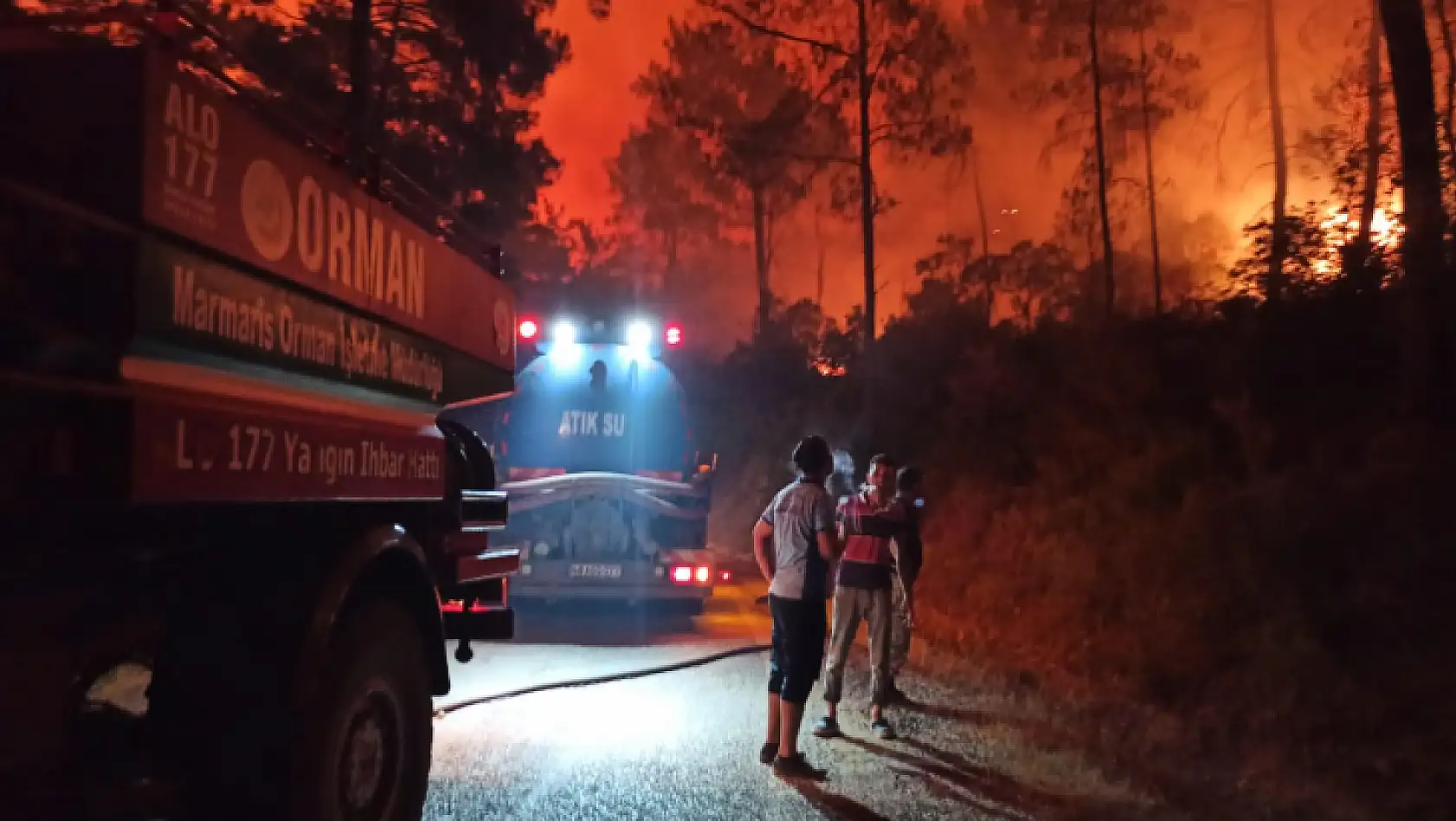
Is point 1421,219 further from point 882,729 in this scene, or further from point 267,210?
point 267,210

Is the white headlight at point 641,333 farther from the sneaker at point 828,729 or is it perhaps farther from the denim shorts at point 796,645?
the denim shorts at point 796,645

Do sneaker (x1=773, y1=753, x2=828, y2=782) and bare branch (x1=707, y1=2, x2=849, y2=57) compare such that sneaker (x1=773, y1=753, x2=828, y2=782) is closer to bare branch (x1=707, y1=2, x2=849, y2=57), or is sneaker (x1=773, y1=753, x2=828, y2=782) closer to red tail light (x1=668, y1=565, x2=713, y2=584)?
red tail light (x1=668, y1=565, x2=713, y2=584)

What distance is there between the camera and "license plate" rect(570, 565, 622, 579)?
1082cm

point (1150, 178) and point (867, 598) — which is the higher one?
point (1150, 178)

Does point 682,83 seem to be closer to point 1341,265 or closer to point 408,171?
point 408,171

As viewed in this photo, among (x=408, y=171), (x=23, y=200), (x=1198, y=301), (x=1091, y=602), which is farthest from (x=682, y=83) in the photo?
(x=23, y=200)

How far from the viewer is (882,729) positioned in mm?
6664

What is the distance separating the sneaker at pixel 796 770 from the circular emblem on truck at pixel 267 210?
3746 mm

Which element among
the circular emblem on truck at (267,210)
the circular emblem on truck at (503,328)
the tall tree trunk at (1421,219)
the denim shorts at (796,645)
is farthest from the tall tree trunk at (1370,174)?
the circular emblem on truck at (267,210)

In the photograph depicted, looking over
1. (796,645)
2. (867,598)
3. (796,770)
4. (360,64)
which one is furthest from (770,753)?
(360,64)

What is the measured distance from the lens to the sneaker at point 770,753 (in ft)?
19.4

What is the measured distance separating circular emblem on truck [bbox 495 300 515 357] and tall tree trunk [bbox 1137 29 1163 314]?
19.2 metres

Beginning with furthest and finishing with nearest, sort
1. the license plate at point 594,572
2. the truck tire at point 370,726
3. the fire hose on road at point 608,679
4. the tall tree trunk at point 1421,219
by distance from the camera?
the license plate at point 594,572 → the tall tree trunk at point 1421,219 → the fire hose on road at point 608,679 → the truck tire at point 370,726

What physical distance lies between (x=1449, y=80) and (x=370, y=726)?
42.7 feet
